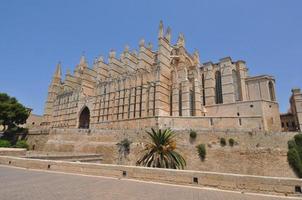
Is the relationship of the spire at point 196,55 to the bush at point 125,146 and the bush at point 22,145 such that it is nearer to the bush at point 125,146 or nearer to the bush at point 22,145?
the bush at point 125,146

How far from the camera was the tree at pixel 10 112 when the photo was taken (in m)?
33.7

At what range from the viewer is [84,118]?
143ft

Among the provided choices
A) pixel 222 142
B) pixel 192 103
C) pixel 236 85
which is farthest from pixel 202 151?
pixel 236 85

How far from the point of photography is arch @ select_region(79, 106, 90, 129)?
42375mm

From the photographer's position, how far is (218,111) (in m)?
29.2

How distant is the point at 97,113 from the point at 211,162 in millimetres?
27188

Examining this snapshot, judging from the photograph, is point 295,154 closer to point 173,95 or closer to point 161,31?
point 173,95

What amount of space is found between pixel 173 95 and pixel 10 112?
31.5 meters

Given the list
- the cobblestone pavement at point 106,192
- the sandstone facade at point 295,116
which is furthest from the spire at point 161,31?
the cobblestone pavement at point 106,192

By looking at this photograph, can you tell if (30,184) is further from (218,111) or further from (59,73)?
(59,73)

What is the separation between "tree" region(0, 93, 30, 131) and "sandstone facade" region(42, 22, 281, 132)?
9674mm

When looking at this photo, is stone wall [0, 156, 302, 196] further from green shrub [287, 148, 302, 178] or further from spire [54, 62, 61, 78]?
spire [54, 62, 61, 78]

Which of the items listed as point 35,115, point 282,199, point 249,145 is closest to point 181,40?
point 249,145

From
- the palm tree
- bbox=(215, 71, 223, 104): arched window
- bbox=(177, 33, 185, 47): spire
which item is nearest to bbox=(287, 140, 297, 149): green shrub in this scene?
the palm tree
